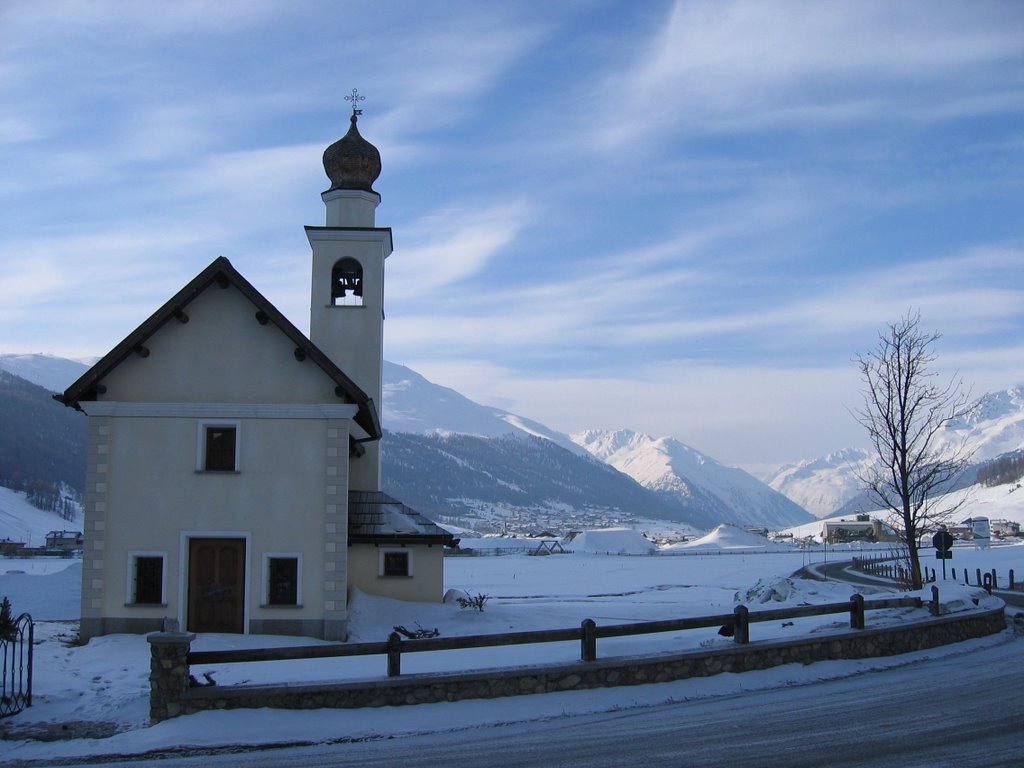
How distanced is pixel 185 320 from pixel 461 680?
42.8 feet

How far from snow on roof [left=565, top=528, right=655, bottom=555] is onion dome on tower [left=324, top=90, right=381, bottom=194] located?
110 meters

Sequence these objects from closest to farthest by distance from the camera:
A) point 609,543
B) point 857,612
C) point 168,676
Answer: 1. point 168,676
2. point 857,612
3. point 609,543

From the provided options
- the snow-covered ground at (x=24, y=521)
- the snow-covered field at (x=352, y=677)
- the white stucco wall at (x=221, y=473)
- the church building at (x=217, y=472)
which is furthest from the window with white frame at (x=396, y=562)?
the snow-covered ground at (x=24, y=521)

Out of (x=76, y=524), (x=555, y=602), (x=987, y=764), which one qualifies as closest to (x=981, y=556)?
(x=555, y=602)

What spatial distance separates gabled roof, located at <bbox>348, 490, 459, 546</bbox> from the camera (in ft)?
95.4

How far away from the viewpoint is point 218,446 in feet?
81.3

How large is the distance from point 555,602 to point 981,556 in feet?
155

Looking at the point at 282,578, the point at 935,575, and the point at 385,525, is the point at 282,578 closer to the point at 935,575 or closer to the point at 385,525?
the point at 385,525

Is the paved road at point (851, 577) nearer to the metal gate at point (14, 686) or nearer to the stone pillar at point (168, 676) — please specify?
the stone pillar at point (168, 676)

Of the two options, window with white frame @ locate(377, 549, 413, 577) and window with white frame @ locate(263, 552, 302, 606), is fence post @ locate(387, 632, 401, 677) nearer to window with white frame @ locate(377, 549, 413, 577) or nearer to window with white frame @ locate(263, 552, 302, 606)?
window with white frame @ locate(263, 552, 302, 606)

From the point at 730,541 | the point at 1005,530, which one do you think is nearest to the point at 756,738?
the point at 730,541

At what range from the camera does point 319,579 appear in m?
24.2

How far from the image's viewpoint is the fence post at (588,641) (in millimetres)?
16500

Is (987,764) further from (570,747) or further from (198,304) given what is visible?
(198,304)
